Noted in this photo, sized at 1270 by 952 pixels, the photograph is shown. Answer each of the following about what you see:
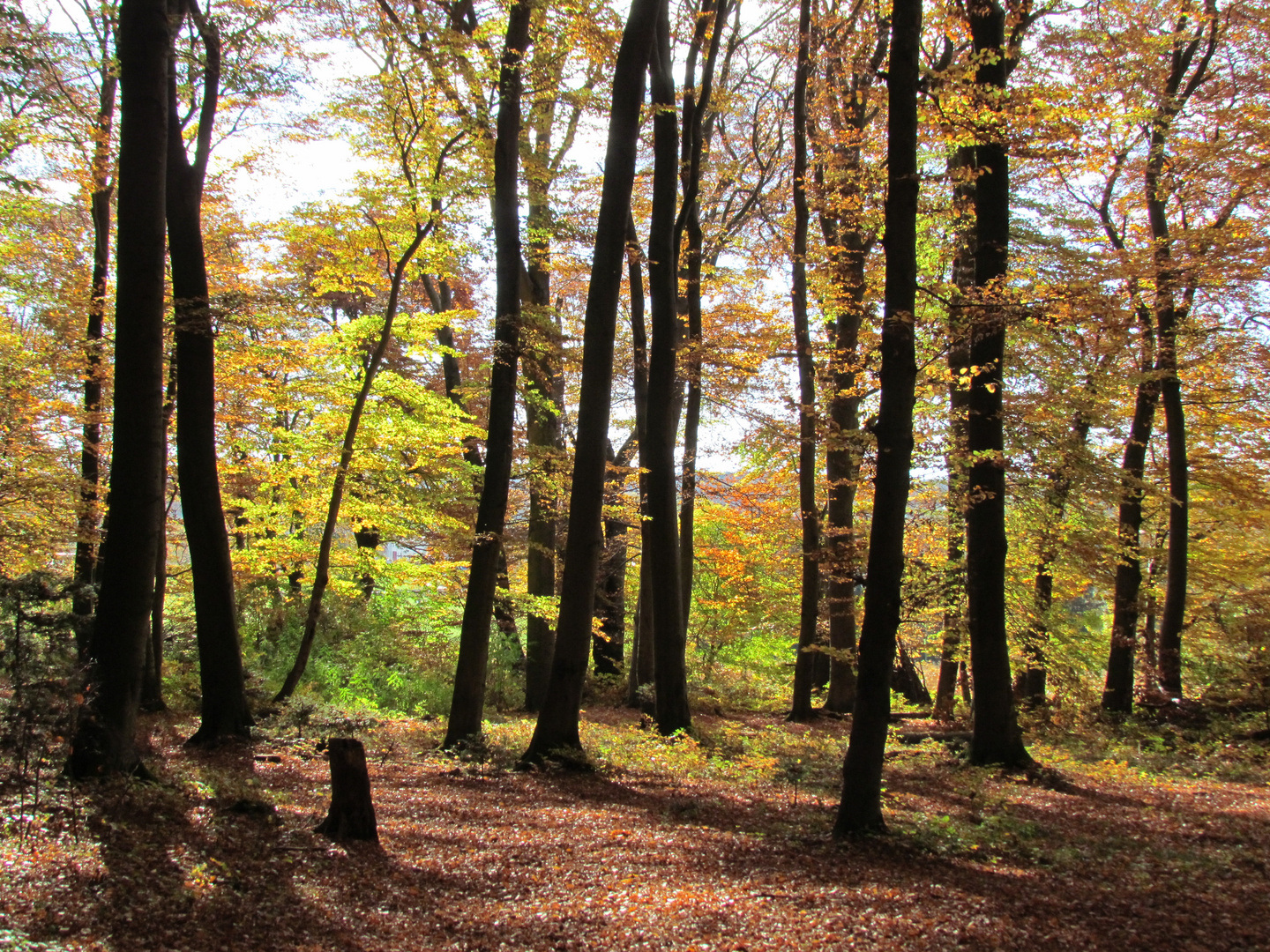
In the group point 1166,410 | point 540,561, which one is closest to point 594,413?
point 540,561

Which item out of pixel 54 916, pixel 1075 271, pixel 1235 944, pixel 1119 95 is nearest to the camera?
pixel 54 916

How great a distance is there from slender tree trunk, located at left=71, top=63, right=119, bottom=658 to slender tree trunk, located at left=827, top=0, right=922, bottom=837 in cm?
921

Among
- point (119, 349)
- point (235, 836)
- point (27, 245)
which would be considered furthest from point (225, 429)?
point (235, 836)

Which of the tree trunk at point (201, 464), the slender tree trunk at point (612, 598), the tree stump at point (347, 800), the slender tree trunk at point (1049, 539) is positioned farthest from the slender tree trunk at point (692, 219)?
the tree stump at point (347, 800)

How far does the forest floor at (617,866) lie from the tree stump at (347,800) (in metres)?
0.20

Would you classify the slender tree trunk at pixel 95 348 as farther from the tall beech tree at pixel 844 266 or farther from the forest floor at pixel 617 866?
the tall beech tree at pixel 844 266

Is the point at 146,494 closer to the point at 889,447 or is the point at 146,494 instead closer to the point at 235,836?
the point at 235,836

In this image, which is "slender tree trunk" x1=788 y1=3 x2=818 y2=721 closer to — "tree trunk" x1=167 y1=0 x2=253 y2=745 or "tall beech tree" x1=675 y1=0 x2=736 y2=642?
"tall beech tree" x1=675 y1=0 x2=736 y2=642

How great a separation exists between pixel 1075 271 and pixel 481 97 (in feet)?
29.3

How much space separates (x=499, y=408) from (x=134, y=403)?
13.9 ft

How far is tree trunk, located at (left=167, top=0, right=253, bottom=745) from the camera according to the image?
8414 mm

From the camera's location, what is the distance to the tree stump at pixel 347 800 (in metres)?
5.29

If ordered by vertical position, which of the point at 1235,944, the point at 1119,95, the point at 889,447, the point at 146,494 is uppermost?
the point at 1119,95

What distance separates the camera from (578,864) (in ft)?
16.7
